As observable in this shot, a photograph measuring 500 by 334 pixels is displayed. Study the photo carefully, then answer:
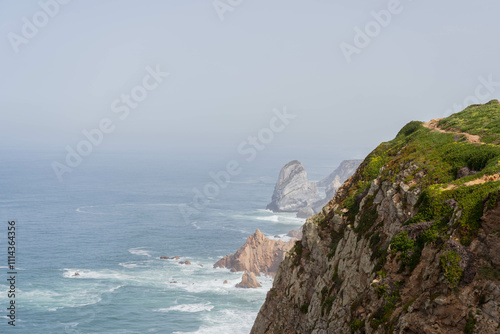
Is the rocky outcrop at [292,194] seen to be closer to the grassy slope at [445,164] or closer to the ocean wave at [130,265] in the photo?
the ocean wave at [130,265]

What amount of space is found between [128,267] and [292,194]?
86.9m

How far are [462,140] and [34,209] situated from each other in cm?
16244

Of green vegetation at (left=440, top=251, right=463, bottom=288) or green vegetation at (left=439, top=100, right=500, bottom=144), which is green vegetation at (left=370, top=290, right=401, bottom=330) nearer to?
green vegetation at (left=440, top=251, right=463, bottom=288)

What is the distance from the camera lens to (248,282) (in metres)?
92.5

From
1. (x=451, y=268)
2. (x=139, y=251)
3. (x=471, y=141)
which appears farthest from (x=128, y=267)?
(x=451, y=268)

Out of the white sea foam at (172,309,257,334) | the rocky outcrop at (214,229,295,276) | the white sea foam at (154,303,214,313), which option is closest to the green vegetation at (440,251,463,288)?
the white sea foam at (172,309,257,334)

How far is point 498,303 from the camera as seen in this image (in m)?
15.2

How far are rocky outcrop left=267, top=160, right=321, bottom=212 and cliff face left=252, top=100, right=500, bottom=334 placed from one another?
455 ft

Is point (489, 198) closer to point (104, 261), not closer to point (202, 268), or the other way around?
point (202, 268)

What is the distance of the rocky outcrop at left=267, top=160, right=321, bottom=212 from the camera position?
577 ft

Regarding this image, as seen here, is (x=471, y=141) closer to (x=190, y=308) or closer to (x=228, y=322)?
(x=228, y=322)

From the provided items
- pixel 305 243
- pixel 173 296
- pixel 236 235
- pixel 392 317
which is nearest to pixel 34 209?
pixel 236 235

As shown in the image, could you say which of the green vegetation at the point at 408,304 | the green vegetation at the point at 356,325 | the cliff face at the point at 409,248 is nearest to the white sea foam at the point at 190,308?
the cliff face at the point at 409,248

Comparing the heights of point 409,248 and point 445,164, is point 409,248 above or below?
below
